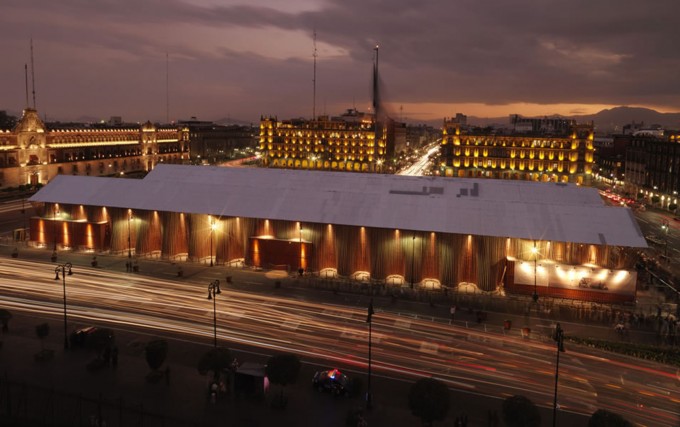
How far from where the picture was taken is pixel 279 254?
4494 centimetres

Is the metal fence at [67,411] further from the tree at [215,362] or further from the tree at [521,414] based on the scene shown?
the tree at [521,414]

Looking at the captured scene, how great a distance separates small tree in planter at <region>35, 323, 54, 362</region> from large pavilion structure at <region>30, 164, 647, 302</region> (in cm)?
1775

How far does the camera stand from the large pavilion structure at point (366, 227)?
130 ft

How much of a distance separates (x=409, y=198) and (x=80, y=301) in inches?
1047

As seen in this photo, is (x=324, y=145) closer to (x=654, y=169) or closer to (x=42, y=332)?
(x=654, y=169)

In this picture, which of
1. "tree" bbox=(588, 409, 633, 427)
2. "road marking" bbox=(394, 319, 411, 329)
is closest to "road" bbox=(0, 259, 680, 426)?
"road marking" bbox=(394, 319, 411, 329)

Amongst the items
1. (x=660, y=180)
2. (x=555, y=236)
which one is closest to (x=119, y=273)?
(x=555, y=236)

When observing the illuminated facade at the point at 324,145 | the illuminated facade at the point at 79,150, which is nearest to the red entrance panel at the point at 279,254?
the illuminated facade at the point at 79,150

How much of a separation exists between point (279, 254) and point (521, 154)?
299ft

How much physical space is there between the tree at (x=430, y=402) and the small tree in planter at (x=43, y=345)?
18.7m

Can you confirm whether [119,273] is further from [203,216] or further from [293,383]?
[293,383]

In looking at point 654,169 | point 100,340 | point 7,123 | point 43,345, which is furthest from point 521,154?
point 7,123

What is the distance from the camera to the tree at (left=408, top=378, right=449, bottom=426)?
65.3 ft

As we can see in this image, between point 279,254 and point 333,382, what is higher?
point 279,254
